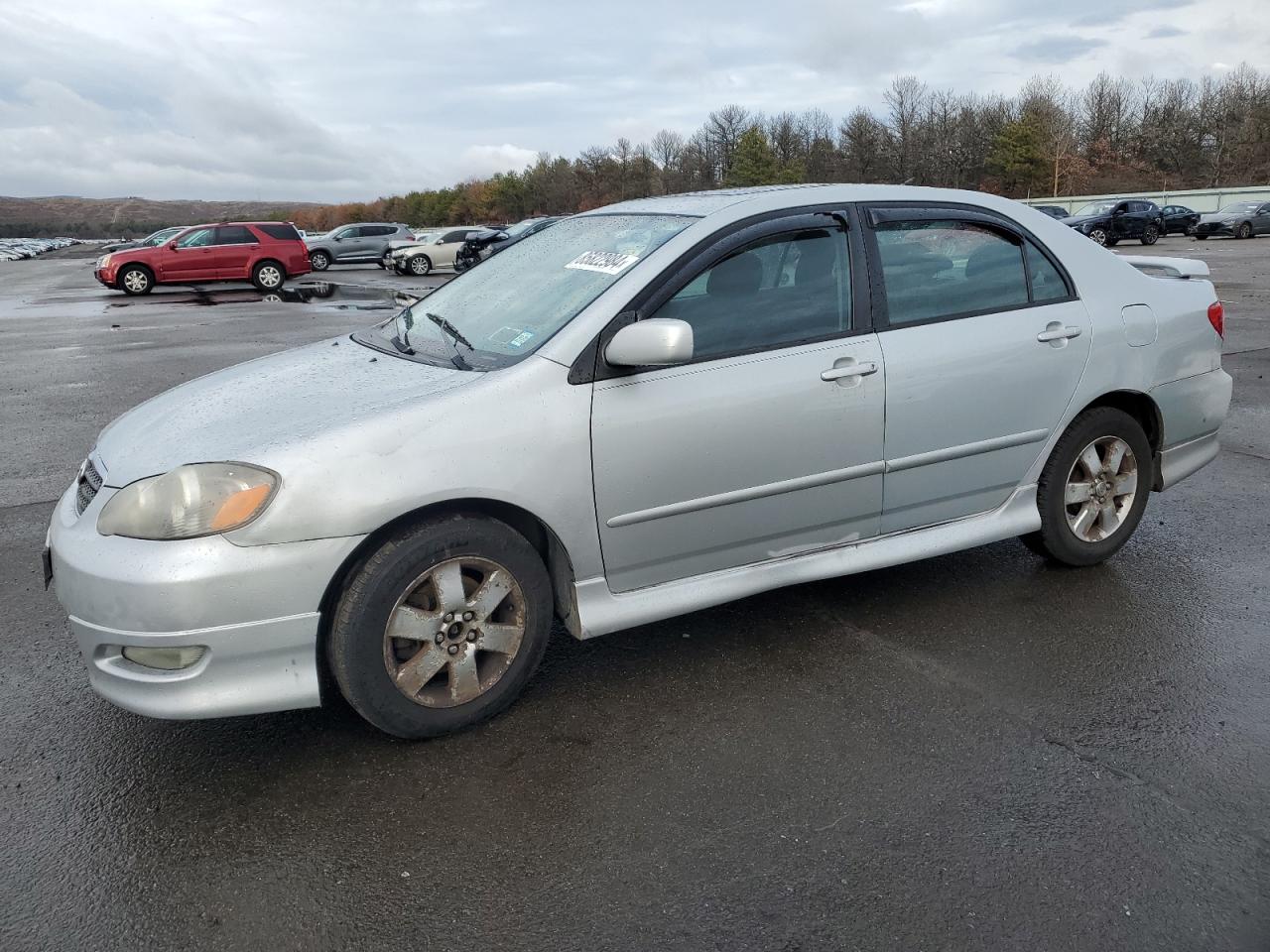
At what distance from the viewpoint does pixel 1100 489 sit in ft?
14.4

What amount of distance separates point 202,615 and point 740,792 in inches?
61.9

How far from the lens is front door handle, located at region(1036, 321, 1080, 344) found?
4.04 m

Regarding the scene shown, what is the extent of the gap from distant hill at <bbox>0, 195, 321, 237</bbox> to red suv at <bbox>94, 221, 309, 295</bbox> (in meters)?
107

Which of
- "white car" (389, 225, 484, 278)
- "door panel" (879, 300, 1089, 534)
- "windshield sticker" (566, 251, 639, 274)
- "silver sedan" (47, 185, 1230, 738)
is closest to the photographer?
"silver sedan" (47, 185, 1230, 738)

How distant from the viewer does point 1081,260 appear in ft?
14.0

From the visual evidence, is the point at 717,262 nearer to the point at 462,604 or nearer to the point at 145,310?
the point at 462,604

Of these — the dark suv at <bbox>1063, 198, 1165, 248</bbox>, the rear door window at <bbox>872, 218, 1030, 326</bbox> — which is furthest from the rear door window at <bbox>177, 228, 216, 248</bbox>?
the dark suv at <bbox>1063, 198, 1165, 248</bbox>

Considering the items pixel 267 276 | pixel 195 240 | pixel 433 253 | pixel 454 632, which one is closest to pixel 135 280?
pixel 195 240

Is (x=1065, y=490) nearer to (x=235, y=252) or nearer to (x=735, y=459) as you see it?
(x=735, y=459)

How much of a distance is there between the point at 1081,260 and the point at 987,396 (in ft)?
2.84

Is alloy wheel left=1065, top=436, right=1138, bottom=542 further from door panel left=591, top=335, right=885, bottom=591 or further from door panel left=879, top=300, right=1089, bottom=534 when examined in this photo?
door panel left=591, top=335, right=885, bottom=591

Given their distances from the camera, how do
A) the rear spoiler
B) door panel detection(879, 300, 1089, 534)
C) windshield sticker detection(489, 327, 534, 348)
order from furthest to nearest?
the rear spoiler, door panel detection(879, 300, 1089, 534), windshield sticker detection(489, 327, 534, 348)

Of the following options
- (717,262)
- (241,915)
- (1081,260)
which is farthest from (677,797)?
(1081,260)

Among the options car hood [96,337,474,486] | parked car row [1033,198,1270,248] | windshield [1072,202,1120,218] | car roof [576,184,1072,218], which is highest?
car roof [576,184,1072,218]
